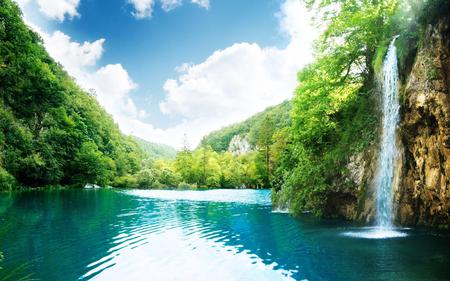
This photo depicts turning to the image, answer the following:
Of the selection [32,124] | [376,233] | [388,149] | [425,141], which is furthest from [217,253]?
[32,124]

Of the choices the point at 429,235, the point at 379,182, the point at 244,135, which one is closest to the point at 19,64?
the point at 379,182

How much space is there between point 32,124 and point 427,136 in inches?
2293

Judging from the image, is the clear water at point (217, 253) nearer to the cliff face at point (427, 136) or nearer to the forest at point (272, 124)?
the cliff face at point (427, 136)

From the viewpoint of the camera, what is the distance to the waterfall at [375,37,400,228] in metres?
17.1

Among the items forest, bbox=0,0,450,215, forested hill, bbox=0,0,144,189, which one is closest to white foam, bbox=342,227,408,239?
forest, bbox=0,0,450,215

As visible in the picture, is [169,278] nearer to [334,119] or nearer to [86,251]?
[86,251]

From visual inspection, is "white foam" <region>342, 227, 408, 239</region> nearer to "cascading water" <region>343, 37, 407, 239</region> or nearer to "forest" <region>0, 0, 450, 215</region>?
"cascading water" <region>343, 37, 407, 239</region>

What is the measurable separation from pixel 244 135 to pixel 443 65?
173m

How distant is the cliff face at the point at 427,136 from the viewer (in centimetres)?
1375

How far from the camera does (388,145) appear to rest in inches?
693

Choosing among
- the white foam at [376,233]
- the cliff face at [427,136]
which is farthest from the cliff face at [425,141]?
the white foam at [376,233]

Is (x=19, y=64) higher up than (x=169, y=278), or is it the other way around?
(x=19, y=64)

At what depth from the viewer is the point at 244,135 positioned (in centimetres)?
18688

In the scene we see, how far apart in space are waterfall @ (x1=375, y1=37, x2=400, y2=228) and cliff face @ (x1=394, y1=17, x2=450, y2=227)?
55 centimetres
